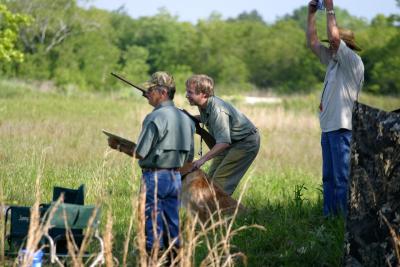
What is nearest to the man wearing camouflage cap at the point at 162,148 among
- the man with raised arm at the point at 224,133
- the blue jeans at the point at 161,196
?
the blue jeans at the point at 161,196

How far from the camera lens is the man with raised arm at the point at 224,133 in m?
8.73

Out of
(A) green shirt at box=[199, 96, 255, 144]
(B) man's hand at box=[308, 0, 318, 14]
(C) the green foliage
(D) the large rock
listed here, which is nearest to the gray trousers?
(A) green shirt at box=[199, 96, 255, 144]

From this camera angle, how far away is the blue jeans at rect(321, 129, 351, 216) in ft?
26.3

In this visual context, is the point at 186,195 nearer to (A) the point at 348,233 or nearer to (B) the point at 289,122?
(A) the point at 348,233

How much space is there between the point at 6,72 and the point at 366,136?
49861mm

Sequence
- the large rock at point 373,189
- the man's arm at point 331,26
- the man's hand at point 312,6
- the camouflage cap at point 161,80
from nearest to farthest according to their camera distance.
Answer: the large rock at point 373,189 < the camouflage cap at point 161,80 < the man's arm at point 331,26 < the man's hand at point 312,6

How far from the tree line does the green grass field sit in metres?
12.5

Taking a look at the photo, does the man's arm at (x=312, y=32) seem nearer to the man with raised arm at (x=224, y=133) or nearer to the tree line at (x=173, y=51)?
the man with raised arm at (x=224, y=133)

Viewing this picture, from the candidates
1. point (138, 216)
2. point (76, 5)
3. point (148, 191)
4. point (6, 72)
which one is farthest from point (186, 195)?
point (76, 5)

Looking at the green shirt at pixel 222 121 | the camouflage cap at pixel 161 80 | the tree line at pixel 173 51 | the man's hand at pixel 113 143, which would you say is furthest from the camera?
the tree line at pixel 173 51

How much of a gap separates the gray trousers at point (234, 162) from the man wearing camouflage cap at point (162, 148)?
1854 millimetres

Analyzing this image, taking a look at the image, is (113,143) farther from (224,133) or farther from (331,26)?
(331,26)

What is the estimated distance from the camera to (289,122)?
2527cm

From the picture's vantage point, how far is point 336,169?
808 cm
